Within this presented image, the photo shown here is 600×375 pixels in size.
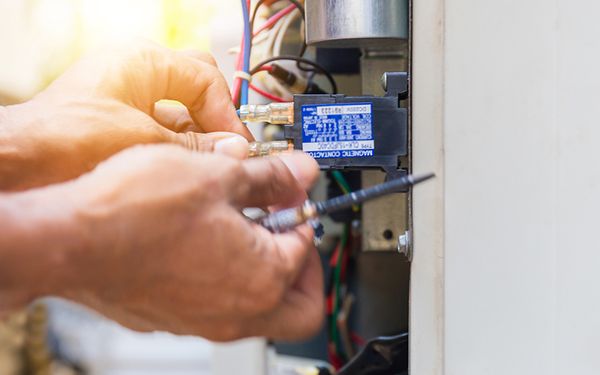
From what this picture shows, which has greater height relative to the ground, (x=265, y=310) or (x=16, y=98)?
(x=16, y=98)

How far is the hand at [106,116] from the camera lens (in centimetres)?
72

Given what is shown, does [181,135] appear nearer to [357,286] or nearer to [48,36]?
[357,286]

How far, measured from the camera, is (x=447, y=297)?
60 centimetres

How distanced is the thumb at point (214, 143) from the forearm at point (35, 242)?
0.86 ft

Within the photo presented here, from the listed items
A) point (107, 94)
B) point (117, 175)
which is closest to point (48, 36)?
point (107, 94)

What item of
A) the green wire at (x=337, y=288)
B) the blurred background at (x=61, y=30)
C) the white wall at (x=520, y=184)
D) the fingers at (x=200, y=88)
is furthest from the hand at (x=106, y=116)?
the blurred background at (x=61, y=30)

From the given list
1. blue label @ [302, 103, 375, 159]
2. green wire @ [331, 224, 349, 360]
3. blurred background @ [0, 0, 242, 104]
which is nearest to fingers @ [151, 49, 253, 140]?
blue label @ [302, 103, 375, 159]

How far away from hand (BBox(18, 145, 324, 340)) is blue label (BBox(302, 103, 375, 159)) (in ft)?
0.44

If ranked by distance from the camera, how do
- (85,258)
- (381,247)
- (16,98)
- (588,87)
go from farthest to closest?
(16,98), (381,247), (588,87), (85,258)

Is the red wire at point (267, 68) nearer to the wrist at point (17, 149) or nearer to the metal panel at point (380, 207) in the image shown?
the metal panel at point (380, 207)

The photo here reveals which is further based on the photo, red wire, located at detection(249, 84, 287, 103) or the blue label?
red wire, located at detection(249, 84, 287, 103)

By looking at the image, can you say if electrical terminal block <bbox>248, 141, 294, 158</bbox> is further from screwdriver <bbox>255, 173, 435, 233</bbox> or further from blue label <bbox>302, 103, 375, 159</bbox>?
screwdriver <bbox>255, 173, 435, 233</bbox>

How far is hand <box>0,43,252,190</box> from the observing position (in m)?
0.72

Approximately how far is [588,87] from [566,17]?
0.20ft
